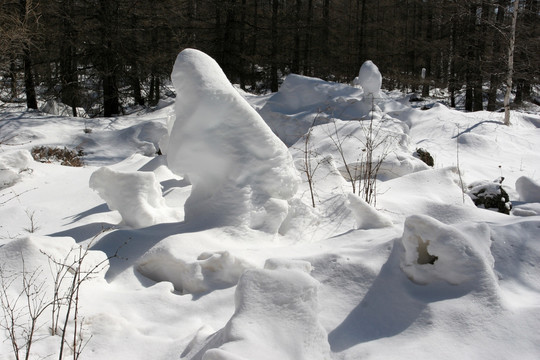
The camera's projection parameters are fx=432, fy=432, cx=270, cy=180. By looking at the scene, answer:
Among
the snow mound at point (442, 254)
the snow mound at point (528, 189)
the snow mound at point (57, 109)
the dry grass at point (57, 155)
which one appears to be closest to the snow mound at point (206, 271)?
the snow mound at point (442, 254)

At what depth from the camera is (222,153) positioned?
13.5ft

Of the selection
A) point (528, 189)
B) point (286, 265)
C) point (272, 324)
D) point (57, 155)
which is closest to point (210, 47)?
point (57, 155)

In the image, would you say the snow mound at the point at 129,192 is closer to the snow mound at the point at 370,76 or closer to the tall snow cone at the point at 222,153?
the tall snow cone at the point at 222,153

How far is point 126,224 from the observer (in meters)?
4.49

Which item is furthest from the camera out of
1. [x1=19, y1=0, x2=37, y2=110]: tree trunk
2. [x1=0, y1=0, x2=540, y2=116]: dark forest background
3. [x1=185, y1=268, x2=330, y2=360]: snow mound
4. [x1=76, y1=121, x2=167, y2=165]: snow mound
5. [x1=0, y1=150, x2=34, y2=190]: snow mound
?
[x1=0, y1=0, x2=540, y2=116]: dark forest background

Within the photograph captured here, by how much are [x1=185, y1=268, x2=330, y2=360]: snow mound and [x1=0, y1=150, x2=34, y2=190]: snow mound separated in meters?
5.46

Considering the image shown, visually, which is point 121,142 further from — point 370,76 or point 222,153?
point 222,153

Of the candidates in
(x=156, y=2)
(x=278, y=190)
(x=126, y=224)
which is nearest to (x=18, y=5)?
(x=156, y=2)

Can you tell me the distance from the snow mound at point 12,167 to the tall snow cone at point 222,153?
12.1 ft

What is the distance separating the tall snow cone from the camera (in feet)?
13.4

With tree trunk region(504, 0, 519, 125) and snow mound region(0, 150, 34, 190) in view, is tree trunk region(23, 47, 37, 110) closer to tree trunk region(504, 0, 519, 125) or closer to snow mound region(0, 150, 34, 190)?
snow mound region(0, 150, 34, 190)

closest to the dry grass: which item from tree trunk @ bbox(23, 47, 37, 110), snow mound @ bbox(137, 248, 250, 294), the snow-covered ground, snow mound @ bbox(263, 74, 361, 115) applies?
the snow-covered ground

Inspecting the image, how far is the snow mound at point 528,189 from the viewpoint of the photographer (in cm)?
586

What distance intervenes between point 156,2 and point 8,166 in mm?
10568
